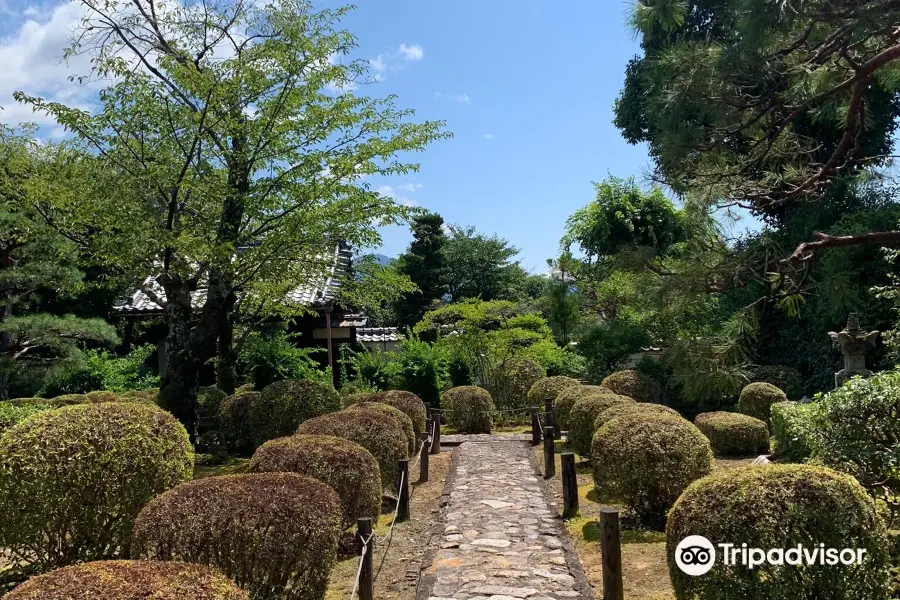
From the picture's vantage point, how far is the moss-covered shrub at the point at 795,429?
21.1ft

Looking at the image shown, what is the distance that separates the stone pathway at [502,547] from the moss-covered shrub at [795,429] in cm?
274

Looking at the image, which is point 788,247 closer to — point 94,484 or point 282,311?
point 282,311

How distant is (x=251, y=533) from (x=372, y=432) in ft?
13.0

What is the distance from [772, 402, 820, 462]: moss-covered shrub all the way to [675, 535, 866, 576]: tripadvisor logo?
2.67 m

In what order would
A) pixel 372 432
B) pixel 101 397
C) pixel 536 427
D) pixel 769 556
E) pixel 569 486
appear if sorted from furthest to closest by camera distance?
pixel 536 427 < pixel 101 397 < pixel 372 432 < pixel 569 486 < pixel 769 556


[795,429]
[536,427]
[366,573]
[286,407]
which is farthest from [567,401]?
[366,573]

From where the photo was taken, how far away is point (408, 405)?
12.6 meters

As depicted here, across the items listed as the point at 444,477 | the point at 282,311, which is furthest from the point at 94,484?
the point at 282,311

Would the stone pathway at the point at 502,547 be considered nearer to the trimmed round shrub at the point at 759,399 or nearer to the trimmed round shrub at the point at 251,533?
the trimmed round shrub at the point at 251,533

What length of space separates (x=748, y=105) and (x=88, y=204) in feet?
30.9

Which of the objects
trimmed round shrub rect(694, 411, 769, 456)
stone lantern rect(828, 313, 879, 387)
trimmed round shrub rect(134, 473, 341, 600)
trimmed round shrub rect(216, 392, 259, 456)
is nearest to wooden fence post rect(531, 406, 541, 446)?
trimmed round shrub rect(694, 411, 769, 456)

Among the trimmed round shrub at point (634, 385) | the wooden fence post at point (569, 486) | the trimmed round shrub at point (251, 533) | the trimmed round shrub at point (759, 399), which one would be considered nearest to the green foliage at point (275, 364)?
the trimmed round shrub at point (634, 385)

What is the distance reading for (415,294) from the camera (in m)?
32.3

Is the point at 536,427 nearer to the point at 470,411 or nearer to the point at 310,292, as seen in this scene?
the point at 470,411
